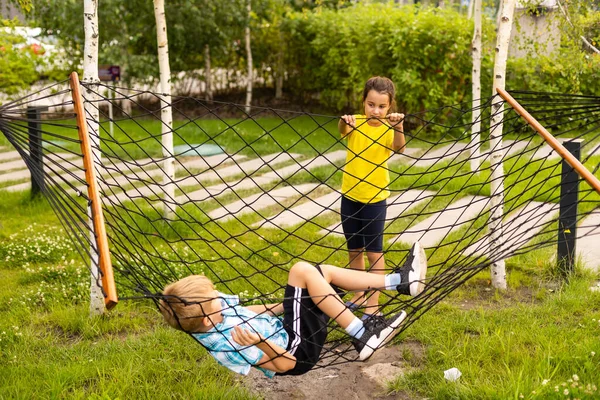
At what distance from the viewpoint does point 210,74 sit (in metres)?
8.34

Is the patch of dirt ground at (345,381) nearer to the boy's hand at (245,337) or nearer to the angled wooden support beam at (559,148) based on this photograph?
the boy's hand at (245,337)

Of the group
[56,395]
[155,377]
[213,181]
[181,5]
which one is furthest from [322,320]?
[181,5]

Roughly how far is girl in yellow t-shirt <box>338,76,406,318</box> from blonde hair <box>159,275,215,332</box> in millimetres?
752

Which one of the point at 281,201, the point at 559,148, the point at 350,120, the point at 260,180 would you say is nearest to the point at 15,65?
the point at 260,180

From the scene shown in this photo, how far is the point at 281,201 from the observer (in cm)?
452

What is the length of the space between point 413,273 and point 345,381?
456 millimetres

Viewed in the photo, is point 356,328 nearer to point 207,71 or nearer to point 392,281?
point 392,281

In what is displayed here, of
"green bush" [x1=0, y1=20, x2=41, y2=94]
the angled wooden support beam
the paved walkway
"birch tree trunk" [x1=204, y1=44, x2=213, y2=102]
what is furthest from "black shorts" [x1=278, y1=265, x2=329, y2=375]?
"birch tree trunk" [x1=204, y1=44, x2=213, y2=102]

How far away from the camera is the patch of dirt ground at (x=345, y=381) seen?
233cm

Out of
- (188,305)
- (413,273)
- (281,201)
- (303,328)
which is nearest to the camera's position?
(188,305)

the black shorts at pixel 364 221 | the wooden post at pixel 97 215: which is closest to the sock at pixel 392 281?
the black shorts at pixel 364 221

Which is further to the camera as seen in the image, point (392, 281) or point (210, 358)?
point (210, 358)

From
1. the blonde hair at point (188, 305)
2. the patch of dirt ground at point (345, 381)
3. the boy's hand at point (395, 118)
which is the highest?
the boy's hand at point (395, 118)

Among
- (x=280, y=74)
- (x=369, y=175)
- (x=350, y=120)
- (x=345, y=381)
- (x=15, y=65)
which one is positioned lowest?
(x=345, y=381)
